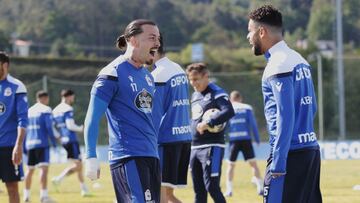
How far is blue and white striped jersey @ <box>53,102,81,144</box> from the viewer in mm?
18844

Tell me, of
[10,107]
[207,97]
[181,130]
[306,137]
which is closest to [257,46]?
[306,137]

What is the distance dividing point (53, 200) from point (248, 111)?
5466mm

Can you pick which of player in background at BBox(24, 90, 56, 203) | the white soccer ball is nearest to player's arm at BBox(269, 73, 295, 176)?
the white soccer ball

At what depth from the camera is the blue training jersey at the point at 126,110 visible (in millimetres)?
7531

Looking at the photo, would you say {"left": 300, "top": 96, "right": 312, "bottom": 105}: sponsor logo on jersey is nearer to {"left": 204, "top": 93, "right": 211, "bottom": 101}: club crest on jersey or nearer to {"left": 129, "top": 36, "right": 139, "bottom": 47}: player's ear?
{"left": 129, "top": 36, "right": 139, "bottom": 47}: player's ear

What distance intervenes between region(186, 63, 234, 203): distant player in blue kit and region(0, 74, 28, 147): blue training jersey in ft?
7.70

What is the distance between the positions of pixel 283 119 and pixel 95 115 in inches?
63.6

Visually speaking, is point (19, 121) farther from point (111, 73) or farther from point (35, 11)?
point (35, 11)

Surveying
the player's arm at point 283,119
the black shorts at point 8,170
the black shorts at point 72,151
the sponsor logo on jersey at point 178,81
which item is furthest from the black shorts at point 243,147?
the player's arm at point 283,119

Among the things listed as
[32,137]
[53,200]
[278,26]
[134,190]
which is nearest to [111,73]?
[134,190]

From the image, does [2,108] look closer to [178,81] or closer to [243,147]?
[178,81]

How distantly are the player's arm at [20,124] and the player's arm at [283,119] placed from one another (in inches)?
178

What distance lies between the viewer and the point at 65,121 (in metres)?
18.9

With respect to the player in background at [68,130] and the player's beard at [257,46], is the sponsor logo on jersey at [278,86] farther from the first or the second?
the player in background at [68,130]
